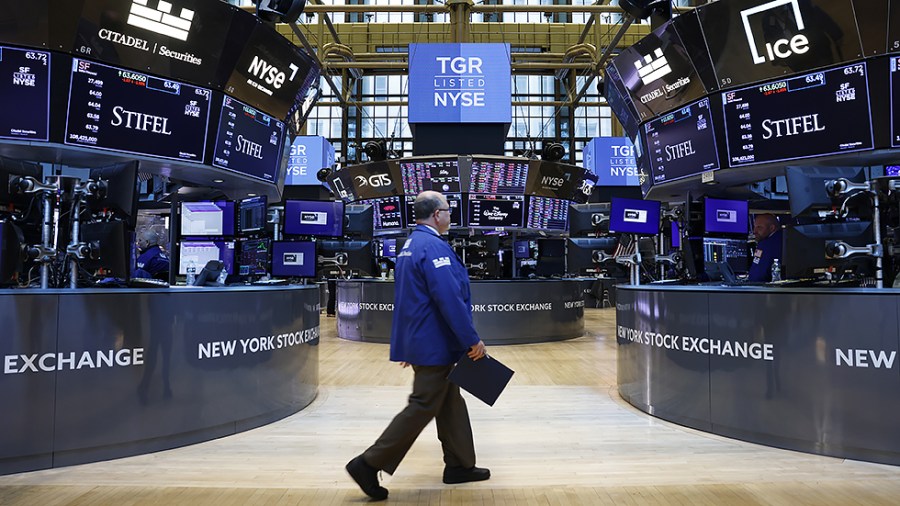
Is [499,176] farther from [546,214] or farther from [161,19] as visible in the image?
[161,19]

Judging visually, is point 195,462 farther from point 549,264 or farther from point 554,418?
point 549,264

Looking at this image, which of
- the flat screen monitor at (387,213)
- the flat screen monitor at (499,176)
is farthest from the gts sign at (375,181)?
the flat screen monitor at (499,176)

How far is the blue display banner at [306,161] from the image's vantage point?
55.2 feet

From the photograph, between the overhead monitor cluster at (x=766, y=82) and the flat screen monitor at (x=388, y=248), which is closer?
the overhead monitor cluster at (x=766, y=82)

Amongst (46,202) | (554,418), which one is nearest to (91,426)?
(46,202)

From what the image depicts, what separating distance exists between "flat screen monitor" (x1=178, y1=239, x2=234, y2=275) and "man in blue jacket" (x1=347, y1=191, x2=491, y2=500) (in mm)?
3037

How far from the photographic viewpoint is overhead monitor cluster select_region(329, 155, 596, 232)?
31.8 ft

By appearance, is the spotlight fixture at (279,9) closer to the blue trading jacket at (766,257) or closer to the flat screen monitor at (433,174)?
the flat screen monitor at (433,174)

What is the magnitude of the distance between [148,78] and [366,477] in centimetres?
338

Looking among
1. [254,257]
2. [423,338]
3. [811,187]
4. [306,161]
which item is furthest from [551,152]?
[306,161]

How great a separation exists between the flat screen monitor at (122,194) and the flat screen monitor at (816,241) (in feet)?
12.6

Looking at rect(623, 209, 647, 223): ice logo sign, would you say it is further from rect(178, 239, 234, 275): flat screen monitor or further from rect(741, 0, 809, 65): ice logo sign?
rect(178, 239, 234, 275): flat screen monitor

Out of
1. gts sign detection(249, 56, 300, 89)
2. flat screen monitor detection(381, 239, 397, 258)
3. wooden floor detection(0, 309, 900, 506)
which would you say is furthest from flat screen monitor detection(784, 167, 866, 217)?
flat screen monitor detection(381, 239, 397, 258)

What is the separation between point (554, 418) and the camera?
170 inches
